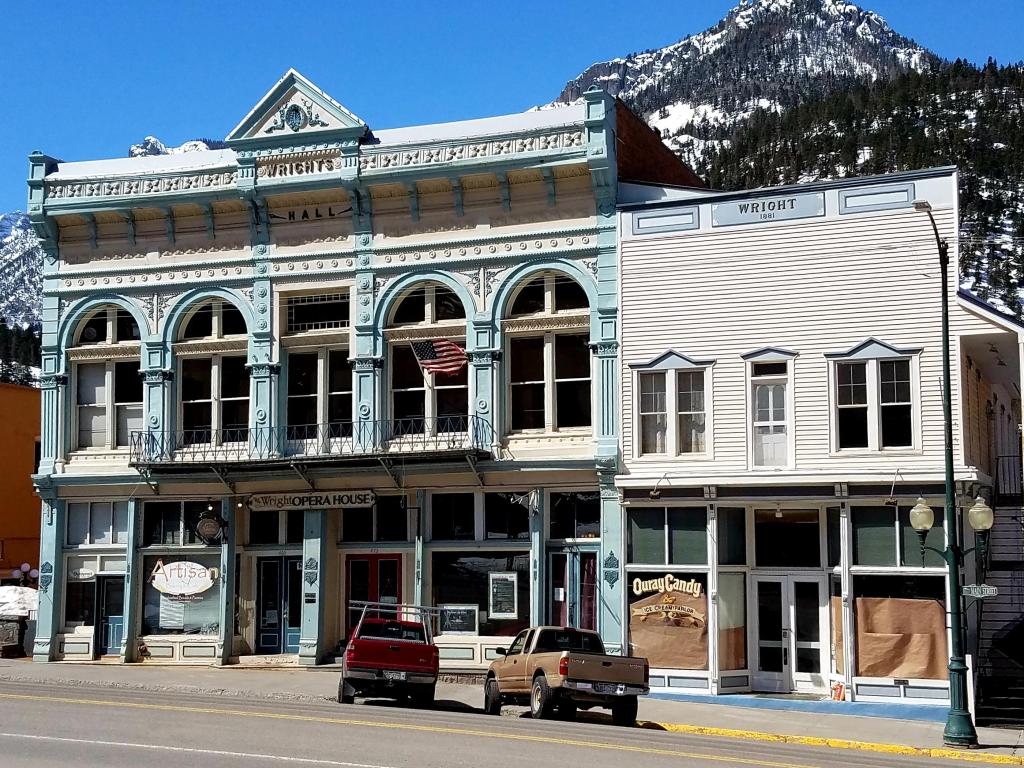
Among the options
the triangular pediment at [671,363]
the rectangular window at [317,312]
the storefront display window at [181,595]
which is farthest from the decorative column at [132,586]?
the triangular pediment at [671,363]

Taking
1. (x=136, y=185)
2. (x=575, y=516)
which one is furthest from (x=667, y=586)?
(x=136, y=185)

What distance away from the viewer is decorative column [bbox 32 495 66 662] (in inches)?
1268

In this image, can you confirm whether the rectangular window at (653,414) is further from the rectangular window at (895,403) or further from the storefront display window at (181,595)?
the storefront display window at (181,595)

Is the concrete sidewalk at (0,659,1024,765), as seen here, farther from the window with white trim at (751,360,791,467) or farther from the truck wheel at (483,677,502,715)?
the window with white trim at (751,360,791,467)

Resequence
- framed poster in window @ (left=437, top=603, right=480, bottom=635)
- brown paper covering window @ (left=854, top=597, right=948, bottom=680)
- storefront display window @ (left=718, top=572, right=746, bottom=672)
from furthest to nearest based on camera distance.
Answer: framed poster in window @ (left=437, top=603, right=480, bottom=635) < storefront display window @ (left=718, top=572, right=746, bottom=672) < brown paper covering window @ (left=854, top=597, right=948, bottom=680)

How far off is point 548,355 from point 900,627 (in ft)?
30.7

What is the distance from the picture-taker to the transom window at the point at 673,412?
90.3 feet

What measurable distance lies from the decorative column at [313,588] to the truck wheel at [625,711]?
399 inches

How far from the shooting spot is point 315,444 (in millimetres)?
30938

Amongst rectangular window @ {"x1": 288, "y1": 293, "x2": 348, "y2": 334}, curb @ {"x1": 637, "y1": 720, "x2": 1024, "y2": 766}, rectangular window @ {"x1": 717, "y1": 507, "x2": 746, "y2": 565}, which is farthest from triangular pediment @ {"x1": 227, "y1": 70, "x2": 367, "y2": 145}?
curb @ {"x1": 637, "y1": 720, "x2": 1024, "y2": 766}

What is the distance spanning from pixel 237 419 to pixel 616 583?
1027cm

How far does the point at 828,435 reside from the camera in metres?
26.1

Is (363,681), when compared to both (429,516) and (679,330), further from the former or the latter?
(679,330)

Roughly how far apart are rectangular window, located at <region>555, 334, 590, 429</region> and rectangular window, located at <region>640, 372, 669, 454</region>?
58.2 inches
